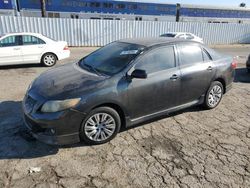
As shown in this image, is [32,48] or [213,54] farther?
[32,48]

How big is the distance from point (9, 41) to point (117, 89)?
6.71m

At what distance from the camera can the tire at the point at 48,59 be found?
9.31 m

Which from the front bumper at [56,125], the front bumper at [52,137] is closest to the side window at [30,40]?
the front bumper at [56,125]

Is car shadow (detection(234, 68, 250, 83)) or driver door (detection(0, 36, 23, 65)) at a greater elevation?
driver door (detection(0, 36, 23, 65))

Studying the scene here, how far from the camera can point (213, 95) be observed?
5262 millimetres

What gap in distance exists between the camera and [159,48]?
4254 mm

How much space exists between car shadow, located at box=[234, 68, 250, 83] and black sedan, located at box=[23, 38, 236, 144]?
142 inches

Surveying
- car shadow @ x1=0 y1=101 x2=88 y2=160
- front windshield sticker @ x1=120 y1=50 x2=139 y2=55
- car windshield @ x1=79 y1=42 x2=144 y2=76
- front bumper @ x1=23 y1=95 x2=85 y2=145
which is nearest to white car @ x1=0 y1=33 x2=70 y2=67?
car shadow @ x1=0 y1=101 x2=88 y2=160

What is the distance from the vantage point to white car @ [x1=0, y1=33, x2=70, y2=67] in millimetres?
8562

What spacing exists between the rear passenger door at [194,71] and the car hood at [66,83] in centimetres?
168

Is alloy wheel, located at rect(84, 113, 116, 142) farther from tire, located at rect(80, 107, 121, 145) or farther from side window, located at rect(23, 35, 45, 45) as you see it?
side window, located at rect(23, 35, 45, 45)

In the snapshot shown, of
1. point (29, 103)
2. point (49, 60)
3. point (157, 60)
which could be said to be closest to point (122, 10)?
point (49, 60)

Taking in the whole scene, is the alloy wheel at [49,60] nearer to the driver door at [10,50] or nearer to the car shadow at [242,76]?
the driver door at [10,50]

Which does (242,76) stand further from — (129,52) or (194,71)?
(129,52)
